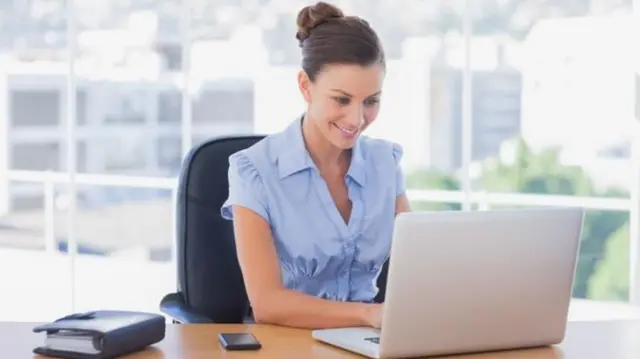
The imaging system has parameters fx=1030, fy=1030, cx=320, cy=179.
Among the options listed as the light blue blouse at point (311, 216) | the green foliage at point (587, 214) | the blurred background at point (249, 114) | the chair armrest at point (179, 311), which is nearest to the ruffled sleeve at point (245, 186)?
the light blue blouse at point (311, 216)

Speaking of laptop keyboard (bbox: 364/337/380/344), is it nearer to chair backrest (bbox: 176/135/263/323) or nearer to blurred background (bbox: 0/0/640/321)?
chair backrest (bbox: 176/135/263/323)

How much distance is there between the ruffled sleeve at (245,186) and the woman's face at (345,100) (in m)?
0.18

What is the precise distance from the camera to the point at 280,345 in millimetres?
1791

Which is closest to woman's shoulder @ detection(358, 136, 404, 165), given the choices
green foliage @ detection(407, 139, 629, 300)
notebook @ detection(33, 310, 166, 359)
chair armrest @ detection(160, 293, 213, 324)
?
chair armrest @ detection(160, 293, 213, 324)

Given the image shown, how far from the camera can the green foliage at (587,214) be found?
488 centimetres

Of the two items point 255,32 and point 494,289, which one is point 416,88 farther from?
point 494,289

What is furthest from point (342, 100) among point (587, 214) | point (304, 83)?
point (587, 214)

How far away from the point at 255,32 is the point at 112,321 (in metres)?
4.10

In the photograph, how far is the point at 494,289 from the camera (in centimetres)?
168

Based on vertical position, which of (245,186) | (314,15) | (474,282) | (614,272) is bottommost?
(614,272)

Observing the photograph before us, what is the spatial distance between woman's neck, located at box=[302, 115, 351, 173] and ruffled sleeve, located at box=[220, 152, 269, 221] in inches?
5.8

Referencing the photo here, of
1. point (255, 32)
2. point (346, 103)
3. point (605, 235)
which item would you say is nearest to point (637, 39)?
point (605, 235)

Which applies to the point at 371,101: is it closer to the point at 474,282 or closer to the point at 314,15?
the point at 314,15

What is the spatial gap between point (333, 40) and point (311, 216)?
15.1 inches
